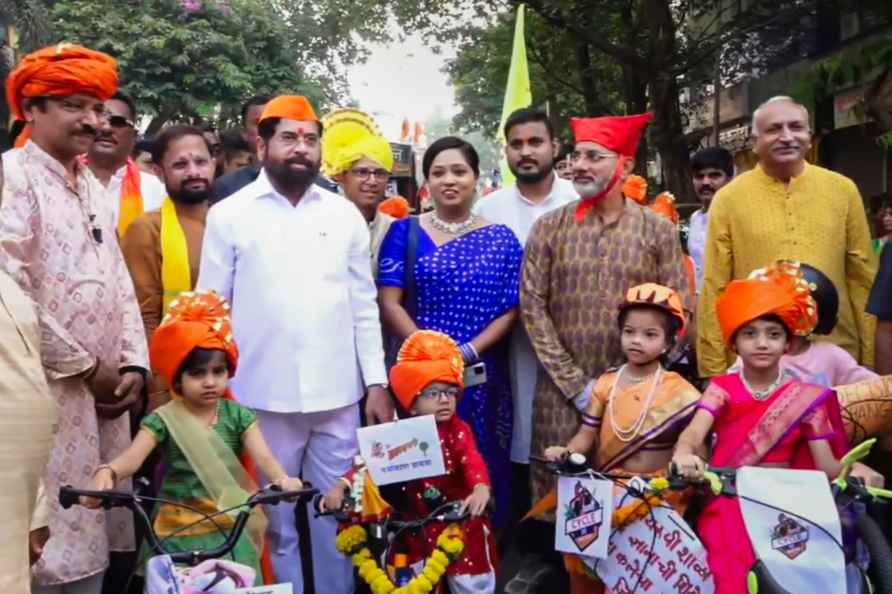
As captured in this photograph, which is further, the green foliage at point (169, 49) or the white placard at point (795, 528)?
the green foliage at point (169, 49)

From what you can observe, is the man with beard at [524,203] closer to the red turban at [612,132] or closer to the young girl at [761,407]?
the red turban at [612,132]

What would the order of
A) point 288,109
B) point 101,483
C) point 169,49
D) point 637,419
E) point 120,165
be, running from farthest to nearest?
point 169,49 < point 120,165 < point 288,109 < point 637,419 < point 101,483

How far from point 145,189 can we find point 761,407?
385cm

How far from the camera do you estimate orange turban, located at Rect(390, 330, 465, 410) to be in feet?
13.2

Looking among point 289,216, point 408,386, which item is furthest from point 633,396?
point 289,216

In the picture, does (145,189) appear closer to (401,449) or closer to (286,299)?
(286,299)

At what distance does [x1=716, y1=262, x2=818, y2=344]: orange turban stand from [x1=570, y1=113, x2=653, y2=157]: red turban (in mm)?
1083

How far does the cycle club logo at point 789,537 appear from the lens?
296 centimetres

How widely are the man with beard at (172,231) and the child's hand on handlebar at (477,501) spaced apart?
1761 mm

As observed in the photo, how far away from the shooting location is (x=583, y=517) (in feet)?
11.5

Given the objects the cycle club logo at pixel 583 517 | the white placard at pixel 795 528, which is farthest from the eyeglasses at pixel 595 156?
the white placard at pixel 795 528

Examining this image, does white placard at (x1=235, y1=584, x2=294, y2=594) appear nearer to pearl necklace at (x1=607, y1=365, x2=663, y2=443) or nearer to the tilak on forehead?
pearl necklace at (x1=607, y1=365, x2=663, y2=443)

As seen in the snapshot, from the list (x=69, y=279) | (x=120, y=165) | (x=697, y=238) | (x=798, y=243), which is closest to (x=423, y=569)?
(x=69, y=279)

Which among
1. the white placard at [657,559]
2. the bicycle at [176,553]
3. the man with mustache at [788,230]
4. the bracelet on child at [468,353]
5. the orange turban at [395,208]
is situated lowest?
the white placard at [657,559]
